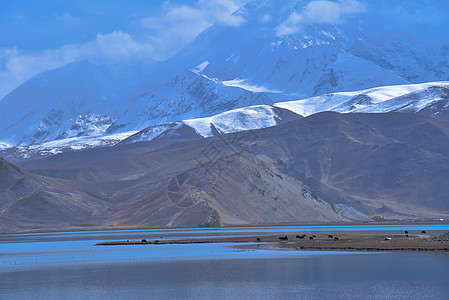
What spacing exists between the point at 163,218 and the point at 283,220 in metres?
25.9

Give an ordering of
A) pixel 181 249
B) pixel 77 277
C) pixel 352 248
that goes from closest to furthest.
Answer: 1. pixel 77 277
2. pixel 352 248
3. pixel 181 249

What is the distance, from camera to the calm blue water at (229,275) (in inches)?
2148

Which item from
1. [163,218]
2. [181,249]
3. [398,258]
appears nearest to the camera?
[398,258]

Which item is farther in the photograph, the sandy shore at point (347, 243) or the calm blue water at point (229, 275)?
the sandy shore at point (347, 243)

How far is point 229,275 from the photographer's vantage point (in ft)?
211

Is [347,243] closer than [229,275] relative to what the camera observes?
No

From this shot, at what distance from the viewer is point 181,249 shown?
312 ft

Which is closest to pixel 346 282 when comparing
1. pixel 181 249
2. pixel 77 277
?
pixel 77 277

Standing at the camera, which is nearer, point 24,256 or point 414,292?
point 414,292

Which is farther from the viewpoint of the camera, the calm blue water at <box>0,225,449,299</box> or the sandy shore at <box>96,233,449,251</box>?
the sandy shore at <box>96,233,449,251</box>

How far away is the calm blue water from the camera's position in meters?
54.6

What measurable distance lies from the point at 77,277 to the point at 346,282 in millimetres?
21994

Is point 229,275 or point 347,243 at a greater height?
point 229,275

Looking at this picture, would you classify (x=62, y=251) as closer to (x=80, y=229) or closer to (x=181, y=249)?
(x=181, y=249)
